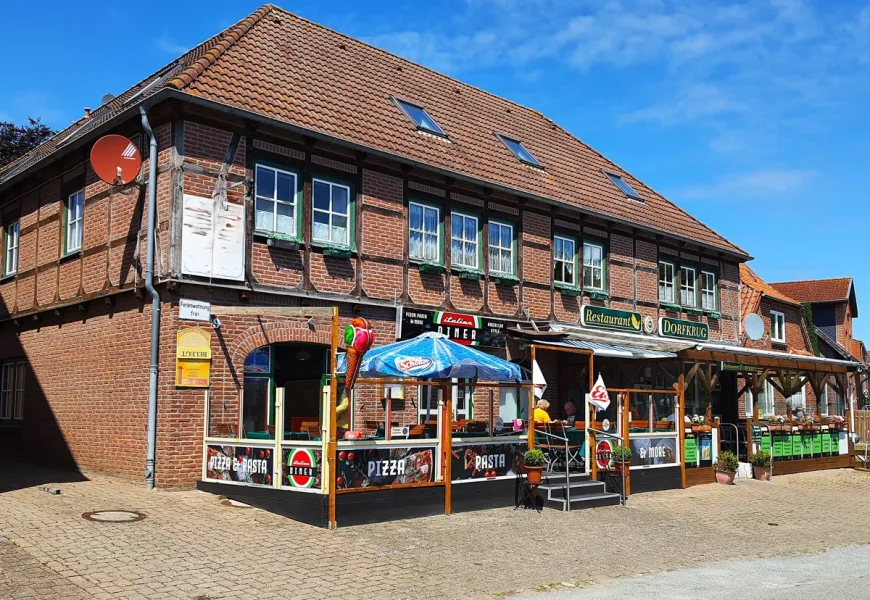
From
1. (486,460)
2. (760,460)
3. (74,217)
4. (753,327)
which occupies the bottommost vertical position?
(760,460)

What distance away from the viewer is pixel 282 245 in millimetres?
14828

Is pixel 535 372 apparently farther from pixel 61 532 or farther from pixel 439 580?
pixel 61 532

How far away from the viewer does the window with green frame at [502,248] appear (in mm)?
18891

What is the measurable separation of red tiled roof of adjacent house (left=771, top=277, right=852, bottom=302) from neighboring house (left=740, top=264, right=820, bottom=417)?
733 centimetres

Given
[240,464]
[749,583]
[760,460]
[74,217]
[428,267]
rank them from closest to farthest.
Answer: [749,583], [240,464], [74,217], [428,267], [760,460]

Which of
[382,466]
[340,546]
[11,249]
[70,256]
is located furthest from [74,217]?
[340,546]

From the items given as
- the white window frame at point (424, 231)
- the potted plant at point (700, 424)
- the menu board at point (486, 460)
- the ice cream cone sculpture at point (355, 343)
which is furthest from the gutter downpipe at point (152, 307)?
the potted plant at point (700, 424)

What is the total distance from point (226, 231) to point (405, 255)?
13.1ft

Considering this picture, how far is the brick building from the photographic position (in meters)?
13.9

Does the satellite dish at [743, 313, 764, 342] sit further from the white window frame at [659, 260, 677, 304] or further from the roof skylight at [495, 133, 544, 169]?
the roof skylight at [495, 133, 544, 169]

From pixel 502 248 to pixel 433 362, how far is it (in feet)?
21.8

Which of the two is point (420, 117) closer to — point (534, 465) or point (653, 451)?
point (653, 451)

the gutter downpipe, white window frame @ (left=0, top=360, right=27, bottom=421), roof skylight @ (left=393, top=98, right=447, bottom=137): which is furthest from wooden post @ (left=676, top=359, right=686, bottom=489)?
white window frame @ (left=0, top=360, right=27, bottom=421)

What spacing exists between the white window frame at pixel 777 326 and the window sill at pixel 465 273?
16637mm
